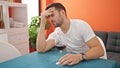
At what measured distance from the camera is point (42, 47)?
1.65 meters

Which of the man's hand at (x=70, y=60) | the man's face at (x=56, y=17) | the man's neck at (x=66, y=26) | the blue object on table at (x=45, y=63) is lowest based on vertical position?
the blue object on table at (x=45, y=63)

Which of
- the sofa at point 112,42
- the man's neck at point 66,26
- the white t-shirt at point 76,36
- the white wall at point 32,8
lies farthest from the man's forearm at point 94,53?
the white wall at point 32,8

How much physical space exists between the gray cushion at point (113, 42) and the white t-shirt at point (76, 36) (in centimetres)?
162

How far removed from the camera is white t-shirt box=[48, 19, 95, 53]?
1610mm

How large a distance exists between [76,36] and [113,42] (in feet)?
5.78

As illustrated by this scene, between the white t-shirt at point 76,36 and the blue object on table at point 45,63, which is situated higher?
the white t-shirt at point 76,36

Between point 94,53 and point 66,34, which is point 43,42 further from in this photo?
point 94,53

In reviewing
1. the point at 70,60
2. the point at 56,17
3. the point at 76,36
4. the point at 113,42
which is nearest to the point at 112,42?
the point at 113,42

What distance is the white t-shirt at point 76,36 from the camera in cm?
161

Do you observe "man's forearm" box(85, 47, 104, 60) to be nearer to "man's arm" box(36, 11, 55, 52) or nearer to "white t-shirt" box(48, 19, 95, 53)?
"white t-shirt" box(48, 19, 95, 53)

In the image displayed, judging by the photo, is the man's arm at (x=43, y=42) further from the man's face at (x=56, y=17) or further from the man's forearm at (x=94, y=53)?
the man's forearm at (x=94, y=53)

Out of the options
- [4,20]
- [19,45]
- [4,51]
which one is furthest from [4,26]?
[4,51]

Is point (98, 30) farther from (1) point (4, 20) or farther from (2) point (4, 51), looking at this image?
(2) point (4, 51)

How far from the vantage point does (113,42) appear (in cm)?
321
